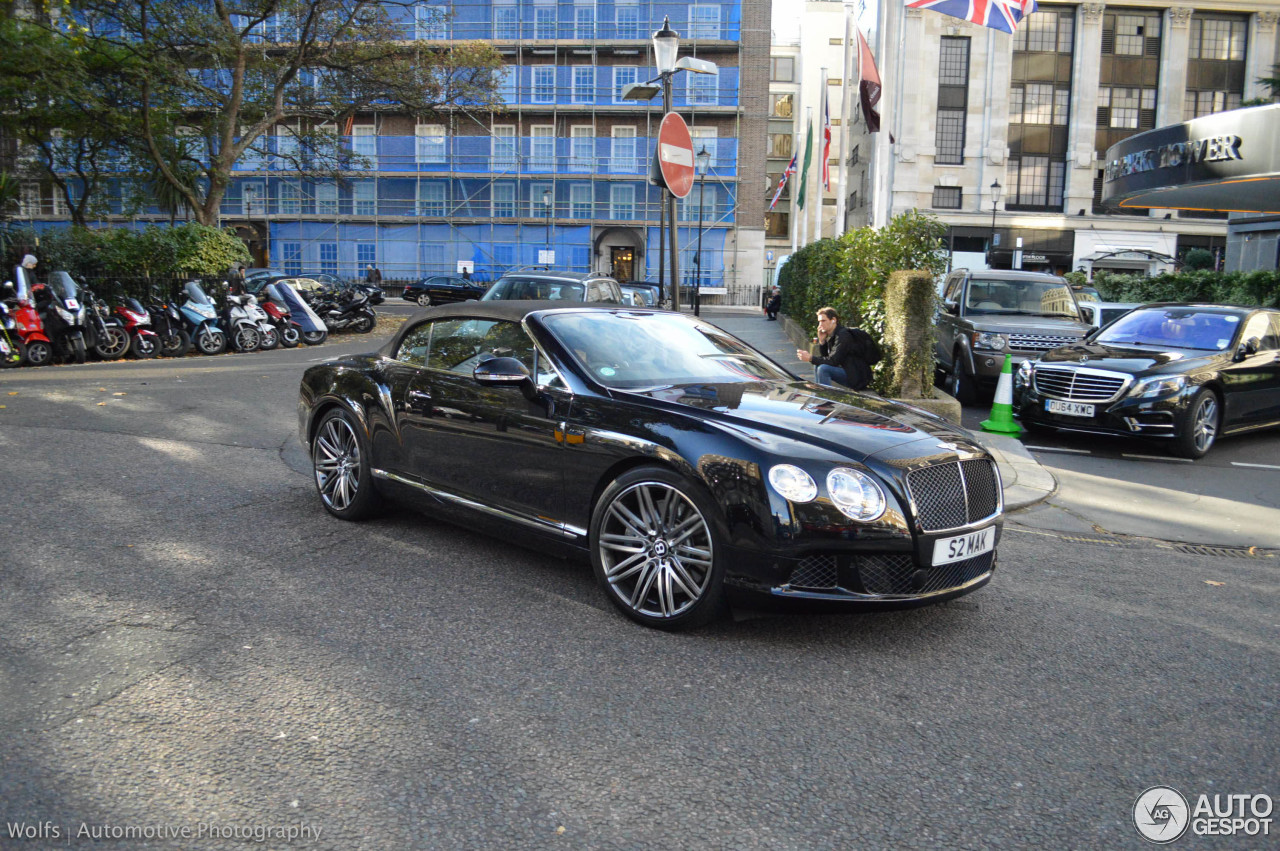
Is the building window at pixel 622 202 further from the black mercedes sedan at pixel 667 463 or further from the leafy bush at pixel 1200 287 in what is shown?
the black mercedes sedan at pixel 667 463

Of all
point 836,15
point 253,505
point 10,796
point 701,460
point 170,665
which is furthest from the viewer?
point 836,15

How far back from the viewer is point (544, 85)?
5253 cm

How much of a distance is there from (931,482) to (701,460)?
1.03 meters

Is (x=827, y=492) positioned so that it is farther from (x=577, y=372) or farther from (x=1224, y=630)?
(x=1224, y=630)

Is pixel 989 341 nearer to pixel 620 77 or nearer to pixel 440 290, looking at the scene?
pixel 440 290

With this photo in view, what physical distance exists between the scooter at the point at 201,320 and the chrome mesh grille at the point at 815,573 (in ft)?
56.8

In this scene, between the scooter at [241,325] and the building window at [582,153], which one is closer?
the scooter at [241,325]

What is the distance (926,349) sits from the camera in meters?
9.83

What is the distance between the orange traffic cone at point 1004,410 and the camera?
10.7 meters

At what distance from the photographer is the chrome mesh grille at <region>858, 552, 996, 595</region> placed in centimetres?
409

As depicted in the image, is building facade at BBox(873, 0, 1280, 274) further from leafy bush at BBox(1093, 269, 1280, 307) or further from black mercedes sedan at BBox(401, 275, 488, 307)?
black mercedes sedan at BBox(401, 275, 488, 307)

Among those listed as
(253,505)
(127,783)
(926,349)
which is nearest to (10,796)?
(127,783)

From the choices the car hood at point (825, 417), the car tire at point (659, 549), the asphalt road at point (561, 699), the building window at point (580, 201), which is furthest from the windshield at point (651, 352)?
the building window at point (580, 201)

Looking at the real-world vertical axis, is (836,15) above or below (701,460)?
above
